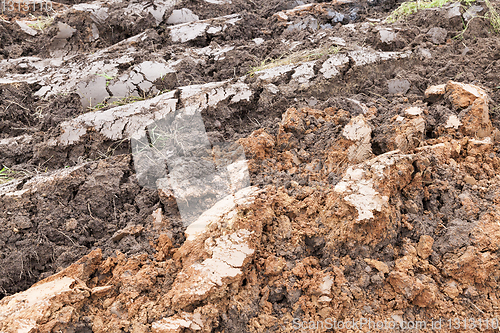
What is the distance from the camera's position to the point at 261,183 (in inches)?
93.6

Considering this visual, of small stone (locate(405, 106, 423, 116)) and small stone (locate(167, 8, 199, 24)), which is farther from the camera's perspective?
small stone (locate(167, 8, 199, 24))

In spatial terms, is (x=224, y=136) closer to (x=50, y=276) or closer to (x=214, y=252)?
(x=214, y=252)

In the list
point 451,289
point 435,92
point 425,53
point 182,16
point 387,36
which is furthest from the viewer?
point 182,16

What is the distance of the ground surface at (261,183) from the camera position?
186 cm

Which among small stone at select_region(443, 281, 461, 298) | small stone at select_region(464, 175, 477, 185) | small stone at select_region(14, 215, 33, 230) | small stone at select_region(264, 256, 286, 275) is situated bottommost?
small stone at select_region(443, 281, 461, 298)

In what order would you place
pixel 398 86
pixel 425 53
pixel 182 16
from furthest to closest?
pixel 182 16, pixel 425 53, pixel 398 86

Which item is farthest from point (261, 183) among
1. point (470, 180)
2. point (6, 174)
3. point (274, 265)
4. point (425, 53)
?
point (425, 53)

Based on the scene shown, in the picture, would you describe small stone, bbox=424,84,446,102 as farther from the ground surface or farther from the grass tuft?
the grass tuft

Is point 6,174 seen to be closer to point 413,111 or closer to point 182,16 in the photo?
point 182,16

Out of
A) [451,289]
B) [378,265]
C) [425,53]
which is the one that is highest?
[425,53]

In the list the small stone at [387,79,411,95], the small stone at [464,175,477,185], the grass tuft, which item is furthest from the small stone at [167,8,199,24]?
the small stone at [464,175,477,185]

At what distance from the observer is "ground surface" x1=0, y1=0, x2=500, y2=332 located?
186 cm

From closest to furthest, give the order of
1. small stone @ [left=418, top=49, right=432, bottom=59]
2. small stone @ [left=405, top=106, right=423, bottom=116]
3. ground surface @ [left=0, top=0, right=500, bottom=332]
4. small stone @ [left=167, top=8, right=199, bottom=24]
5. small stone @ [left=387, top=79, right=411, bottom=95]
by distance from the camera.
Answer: ground surface @ [left=0, top=0, right=500, bottom=332]
small stone @ [left=405, top=106, right=423, bottom=116]
small stone @ [left=387, top=79, right=411, bottom=95]
small stone @ [left=418, top=49, right=432, bottom=59]
small stone @ [left=167, top=8, right=199, bottom=24]

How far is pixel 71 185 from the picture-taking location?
2.48 m
